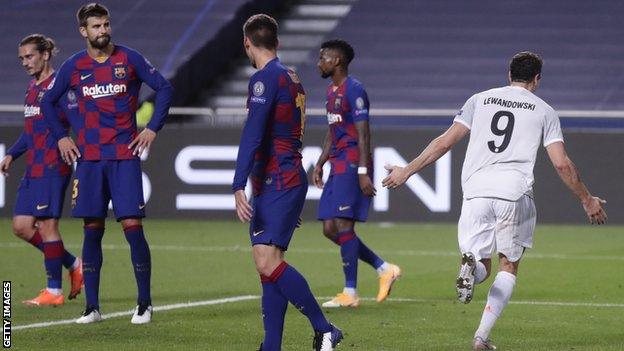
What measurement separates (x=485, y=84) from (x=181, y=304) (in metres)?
14.9

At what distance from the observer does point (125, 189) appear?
32.1ft

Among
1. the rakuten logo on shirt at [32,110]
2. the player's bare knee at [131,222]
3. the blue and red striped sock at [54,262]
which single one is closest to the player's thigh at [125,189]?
the player's bare knee at [131,222]

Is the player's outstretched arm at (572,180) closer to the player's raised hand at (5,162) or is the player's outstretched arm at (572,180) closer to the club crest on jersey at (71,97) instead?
the club crest on jersey at (71,97)

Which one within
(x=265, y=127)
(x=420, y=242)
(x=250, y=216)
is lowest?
(x=420, y=242)

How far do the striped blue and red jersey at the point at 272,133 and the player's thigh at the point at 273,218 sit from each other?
0.05 m

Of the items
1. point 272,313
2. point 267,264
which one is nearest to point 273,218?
point 267,264

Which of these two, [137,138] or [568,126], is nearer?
[137,138]

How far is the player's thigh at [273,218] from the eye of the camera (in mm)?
7812

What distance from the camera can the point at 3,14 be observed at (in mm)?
27688

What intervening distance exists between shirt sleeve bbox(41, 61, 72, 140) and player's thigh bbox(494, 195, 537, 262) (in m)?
3.32

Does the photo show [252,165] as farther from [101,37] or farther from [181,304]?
[181,304]

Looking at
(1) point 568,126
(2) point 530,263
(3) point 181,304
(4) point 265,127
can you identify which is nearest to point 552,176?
(1) point 568,126

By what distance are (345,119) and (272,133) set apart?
3677mm

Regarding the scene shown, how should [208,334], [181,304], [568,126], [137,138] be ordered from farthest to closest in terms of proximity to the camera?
[568,126] < [181,304] < [137,138] < [208,334]
